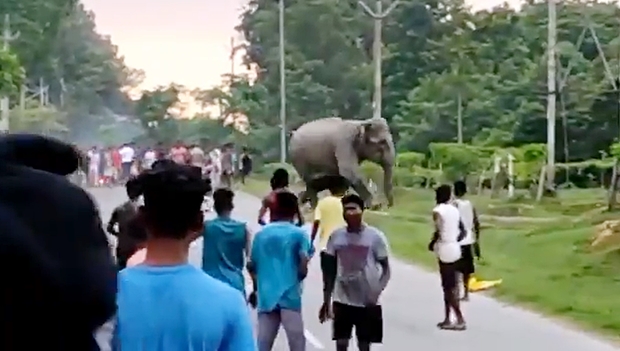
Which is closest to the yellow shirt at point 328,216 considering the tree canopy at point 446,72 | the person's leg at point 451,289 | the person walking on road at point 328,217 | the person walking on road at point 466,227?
the person walking on road at point 328,217

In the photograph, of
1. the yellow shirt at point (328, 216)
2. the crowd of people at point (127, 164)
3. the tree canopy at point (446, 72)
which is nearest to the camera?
the yellow shirt at point (328, 216)

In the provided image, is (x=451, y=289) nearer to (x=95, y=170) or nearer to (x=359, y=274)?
(x=359, y=274)

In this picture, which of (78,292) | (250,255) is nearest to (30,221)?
(78,292)

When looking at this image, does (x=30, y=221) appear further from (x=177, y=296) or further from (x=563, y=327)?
(x=563, y=327)

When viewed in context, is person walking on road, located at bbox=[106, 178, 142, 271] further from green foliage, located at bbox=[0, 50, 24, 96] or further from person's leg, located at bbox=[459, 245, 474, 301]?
green foliage, located at bbox=[0, 50, 24, 96]

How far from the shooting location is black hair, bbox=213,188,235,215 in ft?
32.7

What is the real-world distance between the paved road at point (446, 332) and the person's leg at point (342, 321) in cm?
289

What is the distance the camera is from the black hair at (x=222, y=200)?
9953 millimetres

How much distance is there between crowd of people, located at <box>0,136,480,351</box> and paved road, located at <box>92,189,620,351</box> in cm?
312

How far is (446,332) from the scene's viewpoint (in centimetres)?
1486

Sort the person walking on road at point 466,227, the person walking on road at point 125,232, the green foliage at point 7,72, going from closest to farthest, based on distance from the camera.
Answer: the person walking on road at point 125,232 → the person walking on road at point 466,227 → the green foliage at point 7,72

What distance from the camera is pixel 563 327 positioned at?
1568 centimetres

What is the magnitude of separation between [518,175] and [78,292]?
37.2m

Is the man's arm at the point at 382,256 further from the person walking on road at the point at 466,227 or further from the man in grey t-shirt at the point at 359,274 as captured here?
the person walking on road at the point at 466,227
